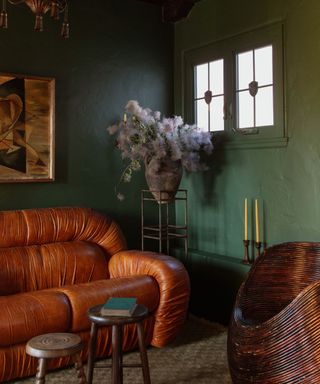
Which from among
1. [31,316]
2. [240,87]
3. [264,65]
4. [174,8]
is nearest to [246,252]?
[240,87]

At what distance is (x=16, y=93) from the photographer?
372cm

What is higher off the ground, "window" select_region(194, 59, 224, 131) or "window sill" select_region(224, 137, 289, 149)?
"window" select_region(194, 59, 224, 131)

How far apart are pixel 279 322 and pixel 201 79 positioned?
2.65 meters

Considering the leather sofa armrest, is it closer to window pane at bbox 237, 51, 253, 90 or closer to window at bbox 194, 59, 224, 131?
window at bbox 194, 59, 224, 131

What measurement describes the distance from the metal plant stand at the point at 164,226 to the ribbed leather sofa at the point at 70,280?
312 millimetres

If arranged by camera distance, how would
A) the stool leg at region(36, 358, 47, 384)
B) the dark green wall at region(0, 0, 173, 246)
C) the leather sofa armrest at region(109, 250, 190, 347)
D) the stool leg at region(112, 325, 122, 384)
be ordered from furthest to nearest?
1. the dark green wall at region(0, 0, 173, 246)
2. the leather sofa armrest at region(109, 250, 190, 347)
3. the stool leg at region(112, 325, 122, 384)
4. the stool leg at region(36, 358, 47, 384)

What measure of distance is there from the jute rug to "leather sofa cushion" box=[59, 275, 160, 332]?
29cm

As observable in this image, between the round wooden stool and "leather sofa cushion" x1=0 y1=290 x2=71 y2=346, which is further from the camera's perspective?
"leather sofa cushion" x1=0 y1=290 x2=71 y2=346

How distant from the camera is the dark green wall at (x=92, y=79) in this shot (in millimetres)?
3814

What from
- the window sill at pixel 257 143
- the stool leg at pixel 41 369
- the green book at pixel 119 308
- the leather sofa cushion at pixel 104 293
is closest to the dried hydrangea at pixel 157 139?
the window sill at pixel 257 143

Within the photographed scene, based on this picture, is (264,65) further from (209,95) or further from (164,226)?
(164,226)

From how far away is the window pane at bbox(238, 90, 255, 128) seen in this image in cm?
387

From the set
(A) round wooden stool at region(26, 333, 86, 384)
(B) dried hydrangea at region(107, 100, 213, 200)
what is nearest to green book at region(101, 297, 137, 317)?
(A) round wooden stool at region(26, 333, 86, 384)

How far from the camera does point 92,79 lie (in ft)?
13.6
